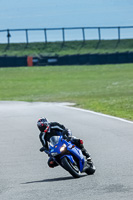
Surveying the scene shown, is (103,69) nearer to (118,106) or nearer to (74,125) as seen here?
(118,106)

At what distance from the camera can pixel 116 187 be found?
8.57m

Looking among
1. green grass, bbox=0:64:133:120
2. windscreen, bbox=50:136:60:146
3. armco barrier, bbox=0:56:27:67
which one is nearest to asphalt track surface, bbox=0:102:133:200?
windscreen, bbox=50:136:60:146

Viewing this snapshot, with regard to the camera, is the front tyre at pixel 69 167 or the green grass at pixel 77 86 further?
the green grass at pixel 77 86

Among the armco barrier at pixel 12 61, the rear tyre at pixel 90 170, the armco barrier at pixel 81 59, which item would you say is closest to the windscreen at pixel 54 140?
the rear tyre at pixel 90 170

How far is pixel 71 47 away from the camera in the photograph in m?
62.1

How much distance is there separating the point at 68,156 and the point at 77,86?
28698 mm

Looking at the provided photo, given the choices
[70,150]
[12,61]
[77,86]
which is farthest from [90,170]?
[12,61]

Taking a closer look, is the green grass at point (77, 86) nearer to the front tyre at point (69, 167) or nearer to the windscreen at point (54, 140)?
the windscreen at point (54, 140)

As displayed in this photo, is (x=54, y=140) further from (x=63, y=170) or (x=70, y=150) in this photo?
(x=63, y=170)

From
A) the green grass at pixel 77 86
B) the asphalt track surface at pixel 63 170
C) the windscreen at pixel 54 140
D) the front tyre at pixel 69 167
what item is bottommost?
the green grass at pixel 77 86

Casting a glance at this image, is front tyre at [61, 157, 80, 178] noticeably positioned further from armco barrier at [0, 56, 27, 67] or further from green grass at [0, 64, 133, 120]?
armco barrier at [0, 56, 27, 67]

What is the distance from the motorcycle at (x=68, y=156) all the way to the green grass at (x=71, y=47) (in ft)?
162

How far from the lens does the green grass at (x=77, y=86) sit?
25.7m

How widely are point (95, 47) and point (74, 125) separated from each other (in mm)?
44464
